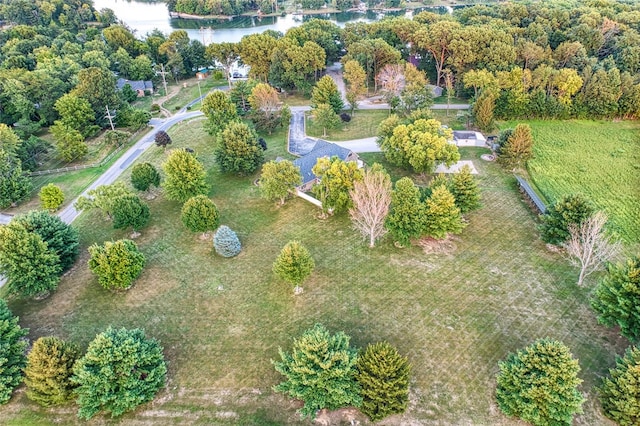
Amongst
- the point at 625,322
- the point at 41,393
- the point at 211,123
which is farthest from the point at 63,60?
the point at 625,322

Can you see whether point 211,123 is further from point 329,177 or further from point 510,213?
point 510,213

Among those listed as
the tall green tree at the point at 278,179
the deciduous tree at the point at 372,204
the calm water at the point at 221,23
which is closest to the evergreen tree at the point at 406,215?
the deciduous tree at the point at 372,204

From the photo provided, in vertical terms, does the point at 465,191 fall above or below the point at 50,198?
above

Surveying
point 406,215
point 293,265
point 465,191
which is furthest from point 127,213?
point 465,191

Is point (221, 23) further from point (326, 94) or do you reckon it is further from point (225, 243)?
point (225, 243)

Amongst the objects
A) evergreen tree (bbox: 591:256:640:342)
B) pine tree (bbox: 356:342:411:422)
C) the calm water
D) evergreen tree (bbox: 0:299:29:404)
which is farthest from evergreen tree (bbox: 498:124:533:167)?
the calm water

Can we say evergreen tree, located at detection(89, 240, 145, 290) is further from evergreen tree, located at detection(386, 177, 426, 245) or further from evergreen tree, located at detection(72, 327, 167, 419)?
evergreen tree, located at detection(386, 177, 426, 245)

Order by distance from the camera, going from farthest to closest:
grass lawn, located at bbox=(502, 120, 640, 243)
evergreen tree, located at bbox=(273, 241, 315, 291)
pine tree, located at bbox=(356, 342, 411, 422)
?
grass lawn, located at bbox=(502, 120, 640, 243), evergreen tree, located at bbox=(273, 241, 315, 291), pine tree, located at bbox=(356, 342, 411, 422)
